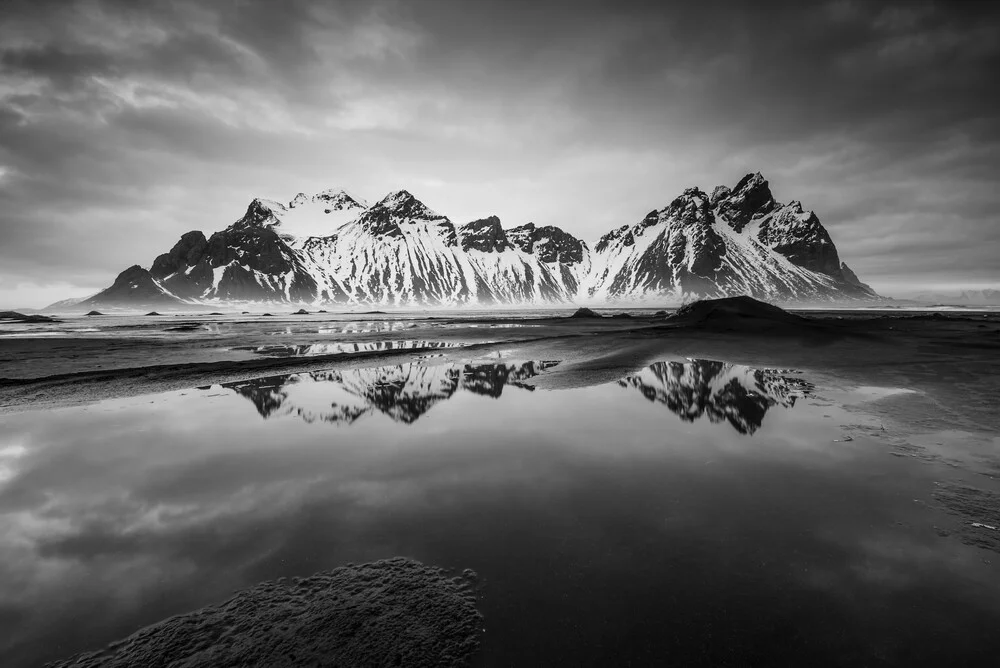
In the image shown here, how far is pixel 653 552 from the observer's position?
454 centimetres

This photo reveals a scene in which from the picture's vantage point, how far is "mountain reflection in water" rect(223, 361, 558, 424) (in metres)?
11.0

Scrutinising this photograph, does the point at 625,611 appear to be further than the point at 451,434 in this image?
No

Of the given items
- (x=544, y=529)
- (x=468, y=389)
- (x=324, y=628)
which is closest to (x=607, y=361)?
(x=468, y=389)

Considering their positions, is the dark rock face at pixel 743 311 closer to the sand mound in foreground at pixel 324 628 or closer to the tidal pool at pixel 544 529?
the tidal pool at pixel 544 529

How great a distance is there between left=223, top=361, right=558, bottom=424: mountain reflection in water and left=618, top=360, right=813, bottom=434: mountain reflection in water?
420cm

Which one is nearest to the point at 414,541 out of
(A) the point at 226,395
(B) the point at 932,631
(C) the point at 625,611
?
(C) the point at 625,611

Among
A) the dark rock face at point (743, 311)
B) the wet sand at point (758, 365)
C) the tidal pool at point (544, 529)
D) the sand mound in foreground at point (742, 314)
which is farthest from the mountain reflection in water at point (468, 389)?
the dark rock face at point (743, 311)

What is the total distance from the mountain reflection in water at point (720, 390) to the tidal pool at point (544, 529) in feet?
1.28

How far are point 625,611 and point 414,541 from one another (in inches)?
95.2

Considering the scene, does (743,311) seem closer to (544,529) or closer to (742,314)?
(742,314)

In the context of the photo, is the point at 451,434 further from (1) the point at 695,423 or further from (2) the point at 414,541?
(1) the point at 695,423

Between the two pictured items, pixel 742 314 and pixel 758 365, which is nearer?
pixel 758 365

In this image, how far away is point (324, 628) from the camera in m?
3.52

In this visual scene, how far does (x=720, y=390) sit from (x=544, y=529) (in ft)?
31.8
